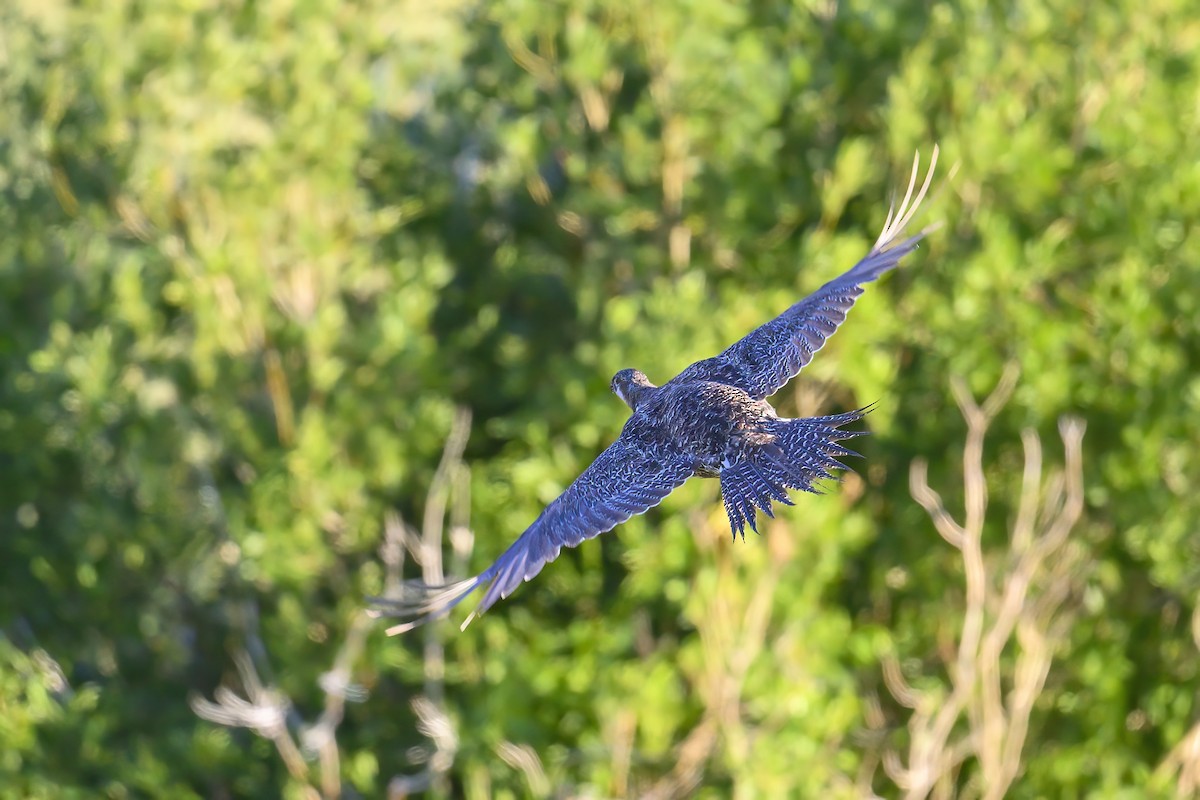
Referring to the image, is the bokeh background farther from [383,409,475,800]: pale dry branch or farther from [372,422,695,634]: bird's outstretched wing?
[372,422,695,634]: bird's outstretched wing

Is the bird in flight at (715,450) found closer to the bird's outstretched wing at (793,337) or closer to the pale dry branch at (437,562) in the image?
the bird's outstretched wing at (793,337)

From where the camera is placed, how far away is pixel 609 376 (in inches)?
362

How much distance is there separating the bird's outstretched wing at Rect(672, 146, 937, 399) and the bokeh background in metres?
2.38

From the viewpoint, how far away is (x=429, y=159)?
1212 centimetres

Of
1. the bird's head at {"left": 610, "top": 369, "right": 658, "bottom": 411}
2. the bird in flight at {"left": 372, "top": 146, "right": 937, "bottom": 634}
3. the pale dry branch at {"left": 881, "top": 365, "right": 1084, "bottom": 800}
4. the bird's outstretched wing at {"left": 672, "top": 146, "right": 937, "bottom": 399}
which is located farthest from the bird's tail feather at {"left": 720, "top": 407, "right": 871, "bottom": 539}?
the pale dry branch at {"left": 881, "top": 365, "right": 1084, "bottom": 800}

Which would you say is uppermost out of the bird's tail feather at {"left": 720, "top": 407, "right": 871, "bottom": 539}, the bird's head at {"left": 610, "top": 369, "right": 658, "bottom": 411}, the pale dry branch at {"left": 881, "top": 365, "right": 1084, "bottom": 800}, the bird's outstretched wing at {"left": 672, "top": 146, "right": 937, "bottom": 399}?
the bird's tail feather at {"left": 720, "top": 407, "right": 871, "bottom": 539}

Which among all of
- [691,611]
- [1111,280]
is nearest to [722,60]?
[1111,280]

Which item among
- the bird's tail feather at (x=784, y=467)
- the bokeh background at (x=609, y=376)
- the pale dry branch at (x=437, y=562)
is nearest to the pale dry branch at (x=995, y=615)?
the bokeh background at (x=609, y=376)

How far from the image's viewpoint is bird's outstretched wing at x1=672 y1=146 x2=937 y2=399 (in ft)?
20.5

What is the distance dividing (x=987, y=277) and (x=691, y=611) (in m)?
2.55

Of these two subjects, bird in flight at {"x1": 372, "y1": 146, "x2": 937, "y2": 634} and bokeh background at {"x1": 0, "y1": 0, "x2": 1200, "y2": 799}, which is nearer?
bird in flight at {"x1": 372, "y1": 146, "x2": 937, "y2": 634}

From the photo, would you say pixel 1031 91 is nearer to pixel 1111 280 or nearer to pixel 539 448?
pixel 1111 280

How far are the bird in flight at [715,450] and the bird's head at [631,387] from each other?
3 centimetres

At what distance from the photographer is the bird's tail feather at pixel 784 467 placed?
15.5ft
